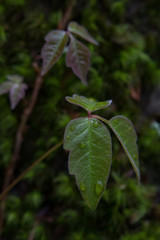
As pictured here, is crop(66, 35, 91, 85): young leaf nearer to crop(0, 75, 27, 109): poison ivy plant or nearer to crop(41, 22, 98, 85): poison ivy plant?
crop(41, 22, 98, 85): poison ivy plant

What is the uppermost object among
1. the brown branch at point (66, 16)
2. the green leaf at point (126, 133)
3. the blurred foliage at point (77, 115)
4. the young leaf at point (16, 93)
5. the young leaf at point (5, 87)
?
the brown branch at point (66, 16)

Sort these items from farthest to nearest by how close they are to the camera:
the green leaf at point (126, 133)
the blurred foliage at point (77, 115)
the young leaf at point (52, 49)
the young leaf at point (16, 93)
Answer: the blurred foliage at point (77, 115)
the young leaf at point (16, 93)
the young leaf at point (52, 49)
the green leaf at point (126, 133)

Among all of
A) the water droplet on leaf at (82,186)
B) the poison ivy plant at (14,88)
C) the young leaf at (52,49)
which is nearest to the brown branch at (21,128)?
the poison ivy plant at (14,88)

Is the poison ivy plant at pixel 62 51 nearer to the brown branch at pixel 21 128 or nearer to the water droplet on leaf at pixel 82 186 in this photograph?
the brown branch at pixel 21 128

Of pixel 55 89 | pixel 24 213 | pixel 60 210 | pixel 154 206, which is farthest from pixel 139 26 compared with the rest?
pixel 24 213

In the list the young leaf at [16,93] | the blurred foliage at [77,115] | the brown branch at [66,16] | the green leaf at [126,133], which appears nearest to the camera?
the green leaf at [126,133]

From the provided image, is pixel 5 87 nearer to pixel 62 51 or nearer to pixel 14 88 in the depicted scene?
pixel 14 88

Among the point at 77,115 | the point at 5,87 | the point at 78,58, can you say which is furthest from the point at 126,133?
the point at 5,87
